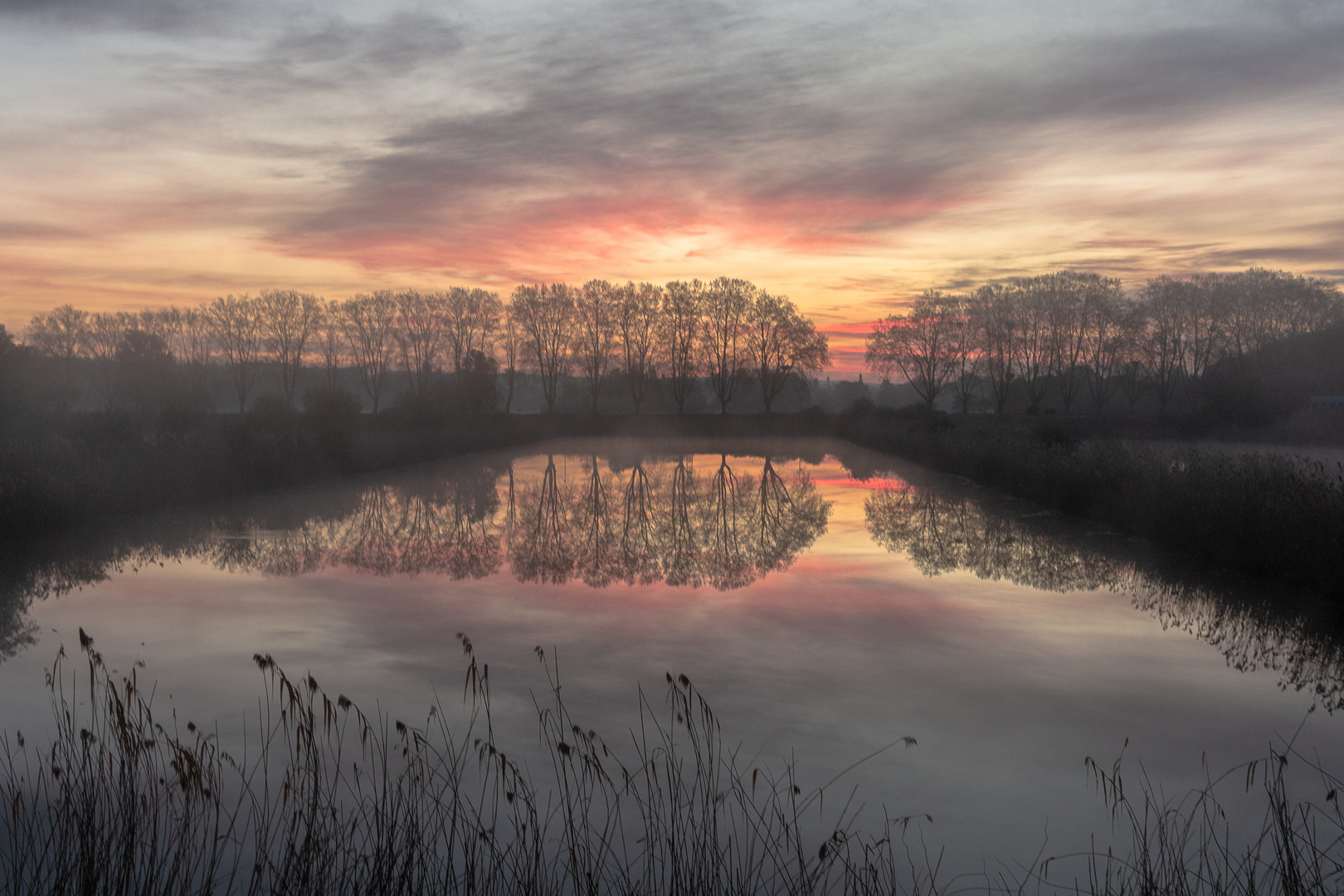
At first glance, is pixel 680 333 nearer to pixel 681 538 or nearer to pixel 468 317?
pixel 468 317

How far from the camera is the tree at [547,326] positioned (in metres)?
63.3

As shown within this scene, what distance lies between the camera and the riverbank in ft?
33.6

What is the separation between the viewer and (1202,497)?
42.8 ft

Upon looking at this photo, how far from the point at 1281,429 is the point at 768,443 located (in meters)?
23.7

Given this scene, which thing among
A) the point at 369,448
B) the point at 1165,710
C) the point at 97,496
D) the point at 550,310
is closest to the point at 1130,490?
the point at 1165,710

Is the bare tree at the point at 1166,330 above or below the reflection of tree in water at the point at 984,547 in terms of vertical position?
above

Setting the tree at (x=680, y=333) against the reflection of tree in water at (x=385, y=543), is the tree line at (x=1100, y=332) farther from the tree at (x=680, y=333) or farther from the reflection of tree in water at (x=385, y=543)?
the reflection of tree in water at (x=385, y=543)

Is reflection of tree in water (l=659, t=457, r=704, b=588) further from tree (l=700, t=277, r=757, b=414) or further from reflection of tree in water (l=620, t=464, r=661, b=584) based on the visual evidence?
tree (l=700, t=277, r=757, b=414)

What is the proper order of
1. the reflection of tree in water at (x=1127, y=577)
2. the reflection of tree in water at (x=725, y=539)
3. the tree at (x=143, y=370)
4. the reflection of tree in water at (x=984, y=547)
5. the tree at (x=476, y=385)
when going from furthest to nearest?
the tree at (x=143, y=370) < the tree at (x=476, y=385) < the reflection of tree in water at (x=984, y=547) < the reflection of tree in water at (x=725, y=539) < the reflection of tree in water at (x=1127, y=577)

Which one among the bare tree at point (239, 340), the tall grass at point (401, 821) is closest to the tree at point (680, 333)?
the bare tree at point (239, 340)

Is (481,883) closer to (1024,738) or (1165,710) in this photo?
(1024,738)

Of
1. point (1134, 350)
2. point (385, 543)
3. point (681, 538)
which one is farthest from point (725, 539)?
point (1134, 350)

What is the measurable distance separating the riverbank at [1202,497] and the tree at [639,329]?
43.3 m

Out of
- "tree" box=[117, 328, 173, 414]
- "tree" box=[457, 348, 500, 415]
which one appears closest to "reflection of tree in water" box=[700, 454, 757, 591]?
"tree" box=[457, 348, 500, 415]
